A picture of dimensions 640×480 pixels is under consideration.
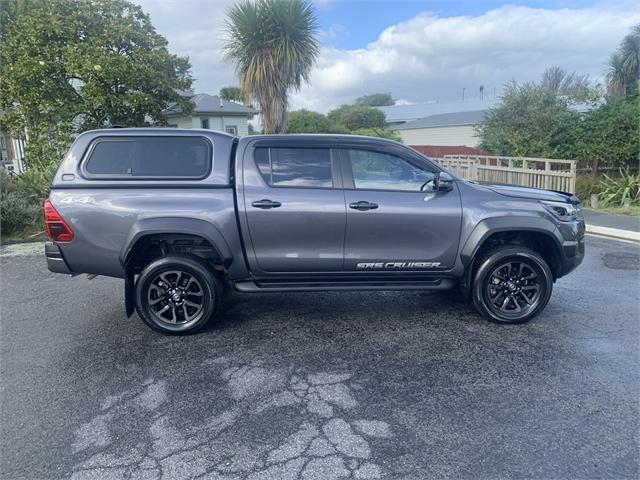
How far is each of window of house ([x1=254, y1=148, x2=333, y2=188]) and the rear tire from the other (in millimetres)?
1120

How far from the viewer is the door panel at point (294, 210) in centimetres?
416

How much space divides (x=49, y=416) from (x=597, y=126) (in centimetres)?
1383

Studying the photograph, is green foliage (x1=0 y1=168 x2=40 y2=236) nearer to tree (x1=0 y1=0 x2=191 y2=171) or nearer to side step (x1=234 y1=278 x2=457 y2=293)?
tree (x1=0 y1=0 x2=191 y2=171)

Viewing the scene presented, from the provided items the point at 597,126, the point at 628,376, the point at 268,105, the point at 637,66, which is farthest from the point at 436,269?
the point at 637,66

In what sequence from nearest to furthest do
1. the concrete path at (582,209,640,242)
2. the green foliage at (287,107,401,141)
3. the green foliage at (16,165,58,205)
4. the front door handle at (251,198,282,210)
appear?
the front door handle at (251,198,282,210), the concrete path at (582,209,640,242), the green foliage at (16,165,58,205), the green foliage at (287,107,401,141)

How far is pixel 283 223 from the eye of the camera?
13.7 feet

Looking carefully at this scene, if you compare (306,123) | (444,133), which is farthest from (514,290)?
(444,133)

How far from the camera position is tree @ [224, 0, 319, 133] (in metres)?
14.5

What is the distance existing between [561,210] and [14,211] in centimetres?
961

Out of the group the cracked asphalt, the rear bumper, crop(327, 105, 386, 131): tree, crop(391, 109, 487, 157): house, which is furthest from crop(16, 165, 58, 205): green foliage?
crop(327, 105, 386, 131): tree

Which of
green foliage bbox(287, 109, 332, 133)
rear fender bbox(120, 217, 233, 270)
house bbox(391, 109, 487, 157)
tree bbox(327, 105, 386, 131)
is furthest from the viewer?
tree bbox(327, 105, 386, 131)

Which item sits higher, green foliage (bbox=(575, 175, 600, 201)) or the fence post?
the fence post

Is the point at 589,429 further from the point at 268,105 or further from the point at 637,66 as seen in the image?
the point at 637,66

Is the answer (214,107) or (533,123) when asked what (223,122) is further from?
(533,123)
